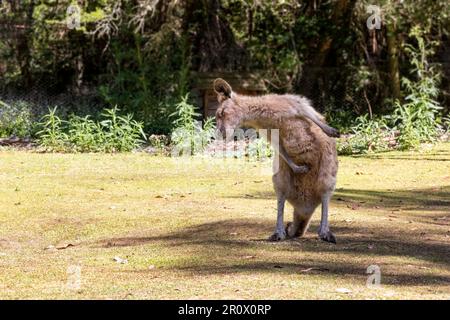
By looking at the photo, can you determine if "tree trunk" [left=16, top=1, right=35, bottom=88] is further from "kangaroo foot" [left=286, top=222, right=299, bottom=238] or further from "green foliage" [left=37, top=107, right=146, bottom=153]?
"kangaroo foot" [left=286, top=222, right=299, bottom=238]

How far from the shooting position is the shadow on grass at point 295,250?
Answer: 656 cm

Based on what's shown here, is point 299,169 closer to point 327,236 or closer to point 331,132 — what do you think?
point 331,132

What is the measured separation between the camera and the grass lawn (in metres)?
6.03

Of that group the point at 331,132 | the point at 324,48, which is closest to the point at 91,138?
the point at 324,48

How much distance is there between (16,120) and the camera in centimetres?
1973

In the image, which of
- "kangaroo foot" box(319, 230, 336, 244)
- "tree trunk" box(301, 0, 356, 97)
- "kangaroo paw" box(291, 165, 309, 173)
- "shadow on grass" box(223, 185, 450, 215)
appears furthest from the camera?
"tree trunk" box(301, 0, 356, 97)

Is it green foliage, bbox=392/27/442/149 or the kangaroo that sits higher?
the kangaroo

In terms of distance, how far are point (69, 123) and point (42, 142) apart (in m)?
0.82

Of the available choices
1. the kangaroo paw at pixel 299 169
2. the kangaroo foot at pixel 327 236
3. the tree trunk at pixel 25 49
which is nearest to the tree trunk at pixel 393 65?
the tree trunk at pixel 25 49

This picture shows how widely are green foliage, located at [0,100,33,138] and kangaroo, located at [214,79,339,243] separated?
12.6 m

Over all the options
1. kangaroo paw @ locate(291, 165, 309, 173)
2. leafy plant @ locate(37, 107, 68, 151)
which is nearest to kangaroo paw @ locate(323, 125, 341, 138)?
kangaroo paw @ locate(291, 165, 309, 173)

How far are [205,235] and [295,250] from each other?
1.31 meters

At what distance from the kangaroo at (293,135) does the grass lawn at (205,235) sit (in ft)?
1.59

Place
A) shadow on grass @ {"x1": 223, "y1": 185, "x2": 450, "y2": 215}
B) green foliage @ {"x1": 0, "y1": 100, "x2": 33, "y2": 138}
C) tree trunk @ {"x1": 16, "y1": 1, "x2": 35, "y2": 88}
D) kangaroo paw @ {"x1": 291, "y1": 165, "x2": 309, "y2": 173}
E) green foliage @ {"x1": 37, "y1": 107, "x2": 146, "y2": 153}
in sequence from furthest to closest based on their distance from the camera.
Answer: tree trunk @ {"x1": 16, "y1": 1, "x2": 35, "y2": 88}, green foliage @ {"x1": 0, "y1": 100, "x2": 33, "y2": 138}, green foliage @ {"x1": 37, "y1": 107, "x2": 146, "y2": 153}, shadow on grass @ {"x1": 223, "y1": 185, "x2": 450, "y2": 215}, kangaroo paw @ {"x1": 291, "y1": 165, "x2": 309, "y2": 173}
